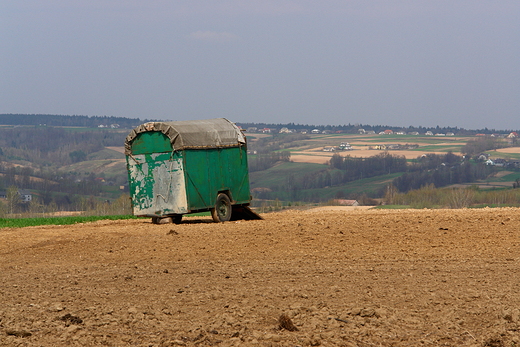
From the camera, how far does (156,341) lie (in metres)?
7.78

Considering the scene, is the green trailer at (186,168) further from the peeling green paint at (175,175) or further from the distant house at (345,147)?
the distant house at (345,147)

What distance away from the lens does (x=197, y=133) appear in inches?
782

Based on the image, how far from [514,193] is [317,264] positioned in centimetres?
4476

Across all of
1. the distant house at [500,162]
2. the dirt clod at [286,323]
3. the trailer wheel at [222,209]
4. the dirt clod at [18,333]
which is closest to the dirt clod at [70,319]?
the dirt clod at [18,333]

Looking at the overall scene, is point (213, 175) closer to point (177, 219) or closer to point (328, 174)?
point (177, 219)

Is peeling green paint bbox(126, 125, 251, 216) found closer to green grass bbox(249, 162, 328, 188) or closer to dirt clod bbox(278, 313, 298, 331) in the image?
dirt clod bbox(278, 313, 298, 331)

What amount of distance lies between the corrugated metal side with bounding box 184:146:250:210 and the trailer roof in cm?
22

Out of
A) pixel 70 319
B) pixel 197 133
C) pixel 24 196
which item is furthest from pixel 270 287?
pixel 24 196

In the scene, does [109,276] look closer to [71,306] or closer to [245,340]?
[71,306]

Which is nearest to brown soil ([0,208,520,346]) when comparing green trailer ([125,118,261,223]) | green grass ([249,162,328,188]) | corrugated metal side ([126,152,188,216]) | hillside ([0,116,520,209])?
corrugated metal side ([126,152,188,216])

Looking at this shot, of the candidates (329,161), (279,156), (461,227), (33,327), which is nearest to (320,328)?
(33,327)

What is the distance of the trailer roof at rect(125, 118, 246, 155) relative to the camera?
19.3 metres

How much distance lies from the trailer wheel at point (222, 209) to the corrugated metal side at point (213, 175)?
0.22 meters

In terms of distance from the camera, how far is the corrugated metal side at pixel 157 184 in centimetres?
1944
